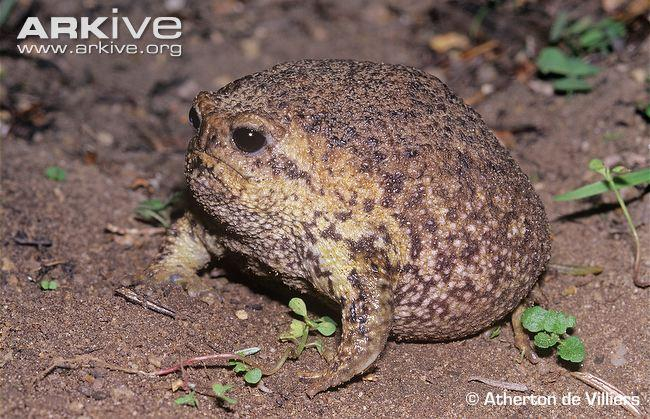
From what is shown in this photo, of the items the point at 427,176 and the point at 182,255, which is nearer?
the point at 427,176

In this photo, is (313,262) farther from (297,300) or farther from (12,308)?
(12,308)

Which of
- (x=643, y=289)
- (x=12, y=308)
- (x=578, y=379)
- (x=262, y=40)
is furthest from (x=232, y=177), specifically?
(x=262, y=40)

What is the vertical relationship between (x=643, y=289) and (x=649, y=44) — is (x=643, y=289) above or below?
below

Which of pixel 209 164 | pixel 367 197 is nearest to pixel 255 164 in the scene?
pixel 209 164

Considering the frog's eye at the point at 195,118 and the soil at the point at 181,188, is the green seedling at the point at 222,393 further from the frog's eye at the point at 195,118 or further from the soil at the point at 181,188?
the frog's eye at the point at 195,118

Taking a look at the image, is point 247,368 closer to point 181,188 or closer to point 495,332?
point 495,332

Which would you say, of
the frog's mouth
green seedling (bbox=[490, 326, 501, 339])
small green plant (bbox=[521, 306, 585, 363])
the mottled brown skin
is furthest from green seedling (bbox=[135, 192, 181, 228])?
small green plant (bbox=[521, 306, 585, 363])

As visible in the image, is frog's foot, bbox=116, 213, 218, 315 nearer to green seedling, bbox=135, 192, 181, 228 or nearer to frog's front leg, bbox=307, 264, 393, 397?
green seedling, bbox=135, 192, 181, 228
